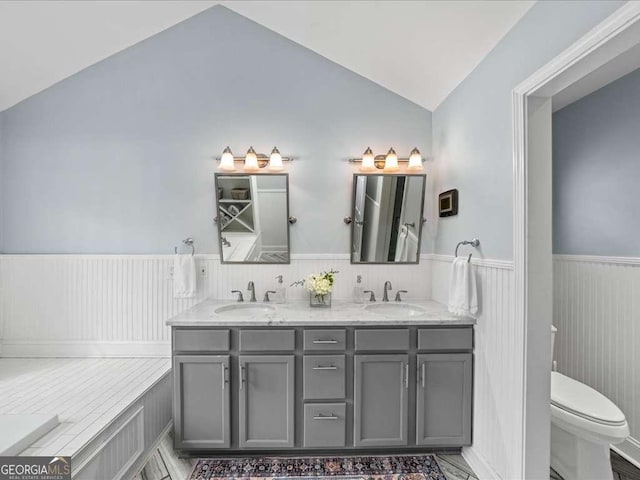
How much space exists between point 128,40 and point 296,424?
9.95 feet

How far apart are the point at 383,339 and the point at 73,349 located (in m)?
2.42

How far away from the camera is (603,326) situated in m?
2.10

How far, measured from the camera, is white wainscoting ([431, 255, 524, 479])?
1.56 m

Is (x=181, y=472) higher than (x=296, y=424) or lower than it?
lower

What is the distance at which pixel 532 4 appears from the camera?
4.75 ft

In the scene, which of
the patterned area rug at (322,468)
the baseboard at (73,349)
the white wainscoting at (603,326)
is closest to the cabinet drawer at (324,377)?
the patterned area rug at (322,468)

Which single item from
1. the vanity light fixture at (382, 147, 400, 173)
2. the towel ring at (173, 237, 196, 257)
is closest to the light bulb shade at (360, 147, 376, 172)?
the vanity light fixture at (382, 147, 400, 173)

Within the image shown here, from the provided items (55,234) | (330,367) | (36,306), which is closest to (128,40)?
(55,234)

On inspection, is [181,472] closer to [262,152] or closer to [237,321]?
[237,321]

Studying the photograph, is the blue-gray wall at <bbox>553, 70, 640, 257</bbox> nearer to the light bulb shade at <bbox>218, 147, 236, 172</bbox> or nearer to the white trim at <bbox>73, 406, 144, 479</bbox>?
the light bulb shade at <bbox>218, 147, 236, 172</bbox>

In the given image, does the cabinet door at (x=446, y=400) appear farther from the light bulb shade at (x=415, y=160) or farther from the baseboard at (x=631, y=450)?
the light bulb shade at (x=415, y=160)

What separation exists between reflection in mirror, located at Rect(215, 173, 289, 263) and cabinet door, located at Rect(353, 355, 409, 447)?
1.06 m

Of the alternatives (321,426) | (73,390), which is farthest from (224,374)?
(73,390)

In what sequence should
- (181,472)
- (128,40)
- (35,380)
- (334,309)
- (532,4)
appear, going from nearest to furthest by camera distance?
(532,4) → (181,472) → (35,380) → (334,309) → (128,40)
